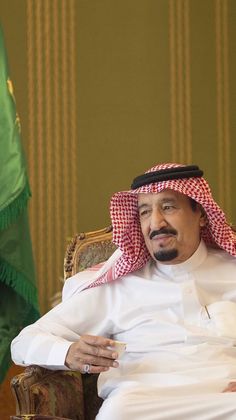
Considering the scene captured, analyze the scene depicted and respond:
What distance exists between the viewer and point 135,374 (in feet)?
8.82

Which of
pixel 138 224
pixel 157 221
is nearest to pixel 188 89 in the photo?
pixel 138 224

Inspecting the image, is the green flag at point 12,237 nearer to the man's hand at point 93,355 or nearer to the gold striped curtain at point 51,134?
the man's hand at point 93,355

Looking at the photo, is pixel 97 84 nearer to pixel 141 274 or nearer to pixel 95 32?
pixel 95 32

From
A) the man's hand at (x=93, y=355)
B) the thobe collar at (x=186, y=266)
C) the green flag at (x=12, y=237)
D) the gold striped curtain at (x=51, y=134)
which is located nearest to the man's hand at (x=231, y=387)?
the man's hand at (x=93, y=355)

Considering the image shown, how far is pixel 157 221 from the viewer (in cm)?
287

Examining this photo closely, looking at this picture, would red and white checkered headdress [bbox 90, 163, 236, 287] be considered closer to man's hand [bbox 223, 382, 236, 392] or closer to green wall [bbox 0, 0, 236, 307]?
man's hand [bbox 223, 382, 236, 392]

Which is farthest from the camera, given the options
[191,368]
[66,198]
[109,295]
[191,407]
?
[66,198]

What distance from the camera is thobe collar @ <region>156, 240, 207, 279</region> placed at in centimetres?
291

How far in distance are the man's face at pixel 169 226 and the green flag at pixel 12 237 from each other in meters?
0.56

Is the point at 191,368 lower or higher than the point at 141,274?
lower

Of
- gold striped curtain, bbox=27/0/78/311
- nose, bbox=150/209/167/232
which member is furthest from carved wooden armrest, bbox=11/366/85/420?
gold striped curtain, bbox=27/0/78/311

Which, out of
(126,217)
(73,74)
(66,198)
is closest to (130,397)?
(126,217)

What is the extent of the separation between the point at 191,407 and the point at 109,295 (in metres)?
0.73

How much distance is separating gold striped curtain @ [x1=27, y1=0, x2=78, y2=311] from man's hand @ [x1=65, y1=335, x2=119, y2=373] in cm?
207
